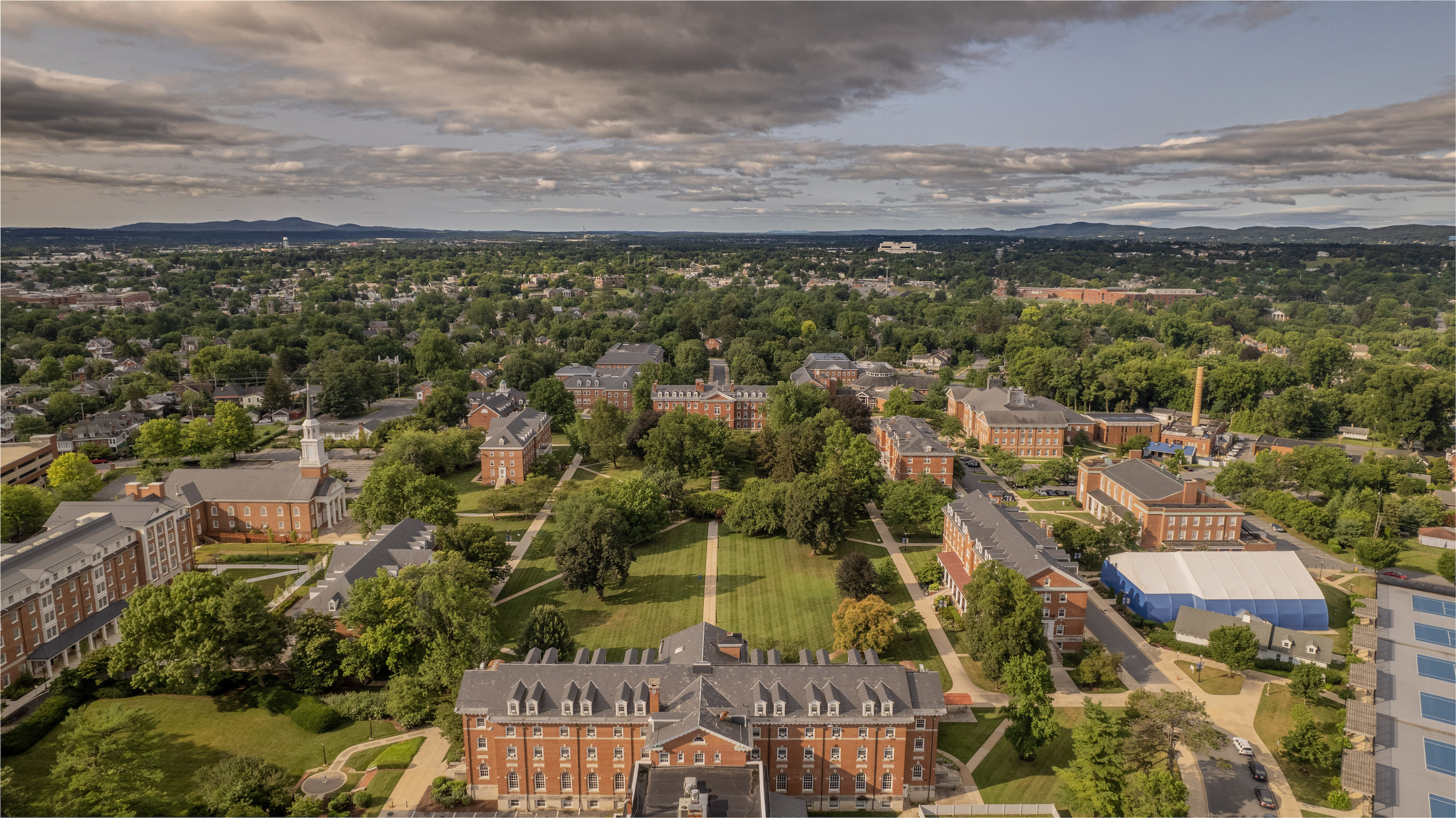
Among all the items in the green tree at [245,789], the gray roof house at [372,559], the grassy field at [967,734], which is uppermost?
the gray roof house at [372,559]

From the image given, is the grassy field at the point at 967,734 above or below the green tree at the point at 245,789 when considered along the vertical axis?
below

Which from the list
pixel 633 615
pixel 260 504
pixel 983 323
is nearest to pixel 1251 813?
pixel 633 615

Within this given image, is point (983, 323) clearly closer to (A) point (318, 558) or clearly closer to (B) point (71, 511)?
(A) point (318, 558)

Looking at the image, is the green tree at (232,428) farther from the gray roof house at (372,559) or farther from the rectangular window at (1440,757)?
the rectangular window at (1440,757)

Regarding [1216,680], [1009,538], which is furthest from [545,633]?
[1216,680]

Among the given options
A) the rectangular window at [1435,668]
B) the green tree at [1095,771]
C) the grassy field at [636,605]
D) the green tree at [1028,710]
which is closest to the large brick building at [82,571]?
the grassy field at [636,605]

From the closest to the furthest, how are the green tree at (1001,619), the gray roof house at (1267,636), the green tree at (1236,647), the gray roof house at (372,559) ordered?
the green tree at (1001,619) < the green tree at (1236,647) < the gray roof house at (372,559) < the gray roof house at (1267,636)

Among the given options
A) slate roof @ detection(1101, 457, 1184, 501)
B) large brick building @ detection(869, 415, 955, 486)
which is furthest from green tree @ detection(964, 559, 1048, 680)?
large brick building @ detection(869, 415, 955, 486)

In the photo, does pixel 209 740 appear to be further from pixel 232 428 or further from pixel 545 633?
pixel 232 428
